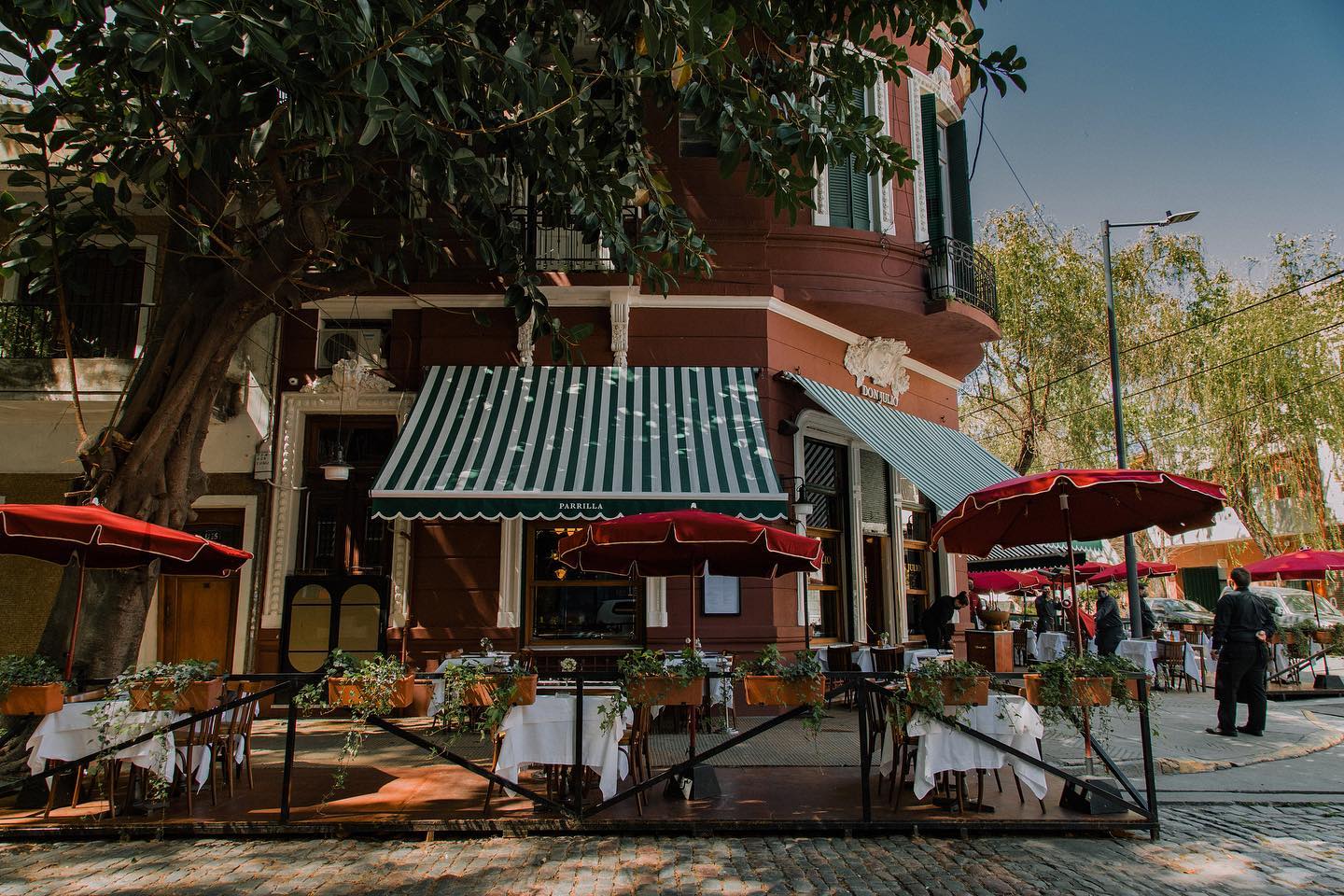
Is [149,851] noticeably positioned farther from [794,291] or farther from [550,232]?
[794,291]

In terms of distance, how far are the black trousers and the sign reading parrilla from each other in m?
5.54

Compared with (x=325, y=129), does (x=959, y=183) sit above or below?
above

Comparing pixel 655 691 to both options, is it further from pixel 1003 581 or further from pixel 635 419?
pixel 1003 581

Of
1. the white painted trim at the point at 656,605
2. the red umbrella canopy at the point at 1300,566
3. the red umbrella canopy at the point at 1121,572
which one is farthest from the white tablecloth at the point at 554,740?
the red umbrella canopy at the point at 1121,572

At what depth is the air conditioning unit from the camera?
12266mm

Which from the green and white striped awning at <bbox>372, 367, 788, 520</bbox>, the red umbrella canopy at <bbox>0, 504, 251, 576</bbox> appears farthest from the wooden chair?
the red umbrella canopy at <bbox>0, 504, 251, 576</bbox>

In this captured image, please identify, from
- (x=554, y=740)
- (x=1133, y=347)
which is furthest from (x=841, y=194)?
(x=1133, y=347)

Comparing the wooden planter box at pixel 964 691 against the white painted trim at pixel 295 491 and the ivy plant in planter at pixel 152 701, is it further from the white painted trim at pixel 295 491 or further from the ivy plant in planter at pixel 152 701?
the white painted trim at pixel 295 491

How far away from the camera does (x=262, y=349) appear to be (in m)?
12.2

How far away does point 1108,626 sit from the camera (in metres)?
13.3

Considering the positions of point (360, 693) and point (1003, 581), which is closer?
point (360, 693)

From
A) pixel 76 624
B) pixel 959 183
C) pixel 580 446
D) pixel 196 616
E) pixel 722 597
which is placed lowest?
pixel 196 616

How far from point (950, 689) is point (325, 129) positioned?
6135 millimetres

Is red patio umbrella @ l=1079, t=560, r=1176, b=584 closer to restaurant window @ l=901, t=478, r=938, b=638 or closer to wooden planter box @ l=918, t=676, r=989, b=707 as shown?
restaurant window @ l=901, t=478, r=938, b=638
